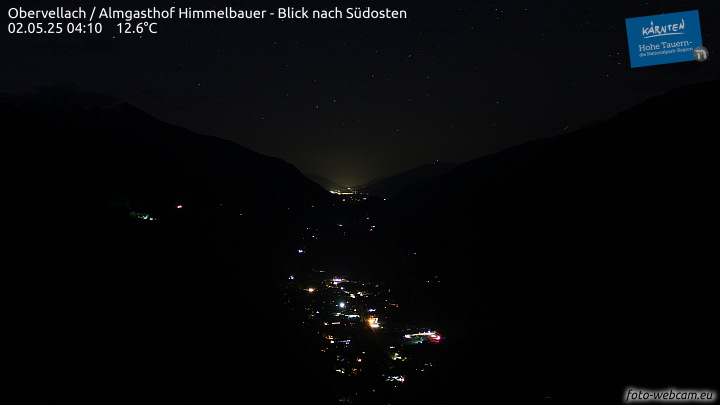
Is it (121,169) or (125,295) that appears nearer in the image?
(125,295)

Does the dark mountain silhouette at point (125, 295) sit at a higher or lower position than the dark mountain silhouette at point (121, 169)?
lower

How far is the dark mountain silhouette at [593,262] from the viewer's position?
54062mm

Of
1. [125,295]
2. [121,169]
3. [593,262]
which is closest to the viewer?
[125,295]

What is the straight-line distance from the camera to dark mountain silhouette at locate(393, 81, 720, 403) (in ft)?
177

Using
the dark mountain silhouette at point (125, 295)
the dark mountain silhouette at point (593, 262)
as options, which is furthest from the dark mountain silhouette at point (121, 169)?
the dark mountain silhouette at point (593, 262)

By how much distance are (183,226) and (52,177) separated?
12.1m

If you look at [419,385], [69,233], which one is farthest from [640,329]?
[69,233]

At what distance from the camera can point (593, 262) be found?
79.6 m

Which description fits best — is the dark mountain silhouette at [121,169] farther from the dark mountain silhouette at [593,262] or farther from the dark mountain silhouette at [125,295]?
the dark mountain silhouette at [593,262]

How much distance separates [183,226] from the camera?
Answer: 145 ft

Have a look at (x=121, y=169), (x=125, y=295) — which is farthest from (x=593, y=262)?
(x=121, y=169)

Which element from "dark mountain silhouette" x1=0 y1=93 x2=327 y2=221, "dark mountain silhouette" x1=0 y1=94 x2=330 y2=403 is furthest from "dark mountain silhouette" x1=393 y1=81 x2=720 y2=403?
"dark mountain silhouette" x1=0 y1=93 x2=327 y2=221

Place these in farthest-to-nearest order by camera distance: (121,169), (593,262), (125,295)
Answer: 1. (593,262)
2. (121,169)
3. (125,295)

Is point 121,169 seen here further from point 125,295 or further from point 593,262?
point 593,262
